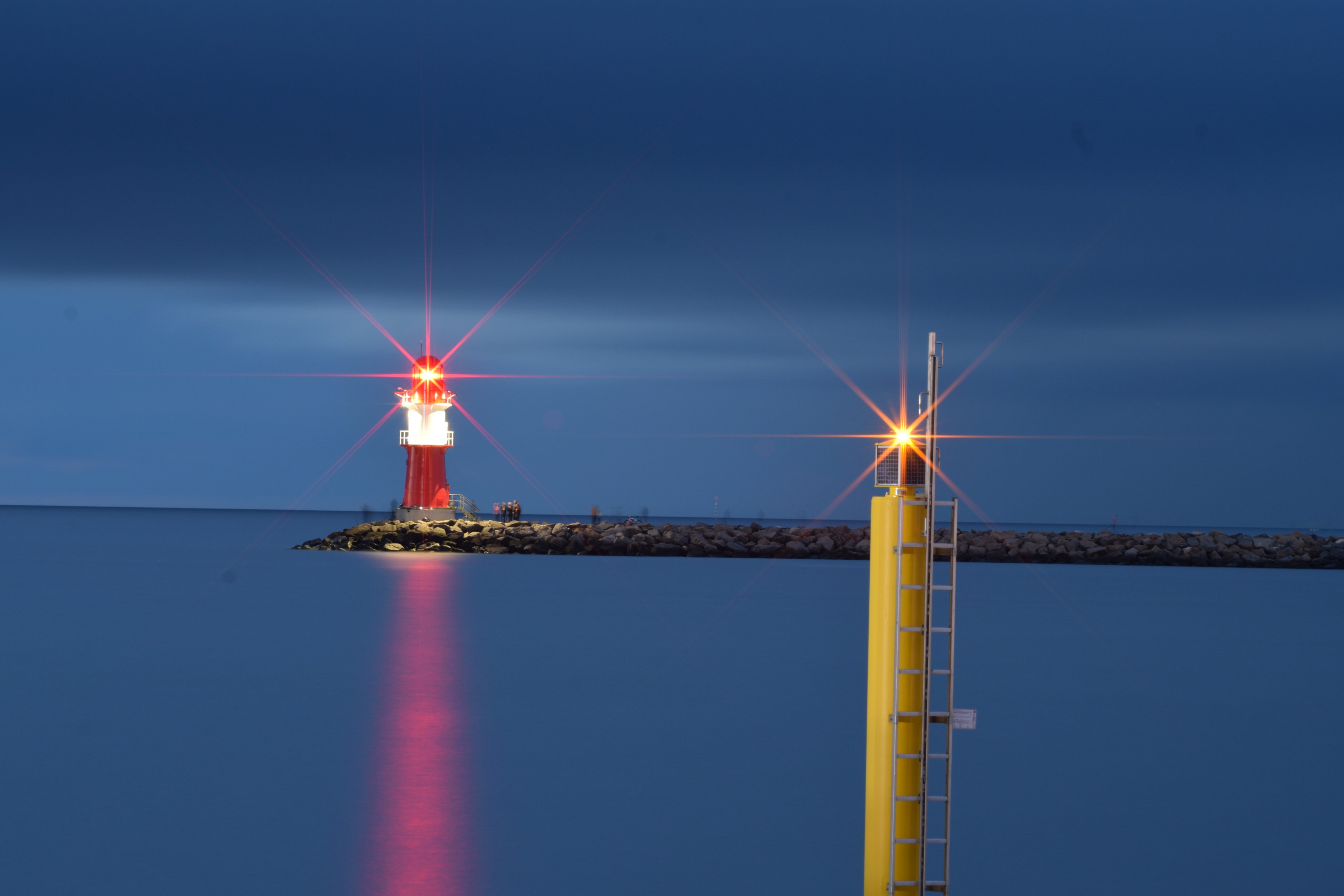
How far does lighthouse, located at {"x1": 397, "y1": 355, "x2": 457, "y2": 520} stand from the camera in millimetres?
51594

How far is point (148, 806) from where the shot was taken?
1057cm

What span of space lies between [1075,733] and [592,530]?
43885 mm

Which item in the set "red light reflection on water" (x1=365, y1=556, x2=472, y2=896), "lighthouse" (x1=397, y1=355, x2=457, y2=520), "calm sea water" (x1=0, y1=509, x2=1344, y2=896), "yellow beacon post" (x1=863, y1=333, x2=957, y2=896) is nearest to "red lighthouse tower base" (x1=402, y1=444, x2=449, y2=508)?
"lighthouse" (x1=397, y1=355, x2=457, y2=520)

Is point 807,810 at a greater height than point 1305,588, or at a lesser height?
lesser

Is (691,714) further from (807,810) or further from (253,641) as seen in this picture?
(253,641)

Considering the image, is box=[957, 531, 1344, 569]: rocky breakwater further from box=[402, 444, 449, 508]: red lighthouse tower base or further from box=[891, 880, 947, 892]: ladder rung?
box=[891, 880, 947, 892]: ladder rung

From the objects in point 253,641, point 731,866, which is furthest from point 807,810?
point 253,641

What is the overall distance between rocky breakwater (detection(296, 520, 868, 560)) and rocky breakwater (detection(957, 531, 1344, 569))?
5962 mm

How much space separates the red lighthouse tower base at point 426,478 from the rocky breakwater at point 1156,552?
21823mm

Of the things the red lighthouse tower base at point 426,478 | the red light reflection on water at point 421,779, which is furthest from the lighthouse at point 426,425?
the red light reflection on water at point 421,779

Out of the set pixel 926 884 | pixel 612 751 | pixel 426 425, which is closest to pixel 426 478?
pixel 426 425

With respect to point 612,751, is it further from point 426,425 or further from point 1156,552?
point 1156,552

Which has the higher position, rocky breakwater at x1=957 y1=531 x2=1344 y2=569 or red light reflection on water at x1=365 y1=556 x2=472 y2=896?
rocky breakwater at x1=957 y1=531 x2=1344 y2=569

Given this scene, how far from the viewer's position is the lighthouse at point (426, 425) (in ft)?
169
